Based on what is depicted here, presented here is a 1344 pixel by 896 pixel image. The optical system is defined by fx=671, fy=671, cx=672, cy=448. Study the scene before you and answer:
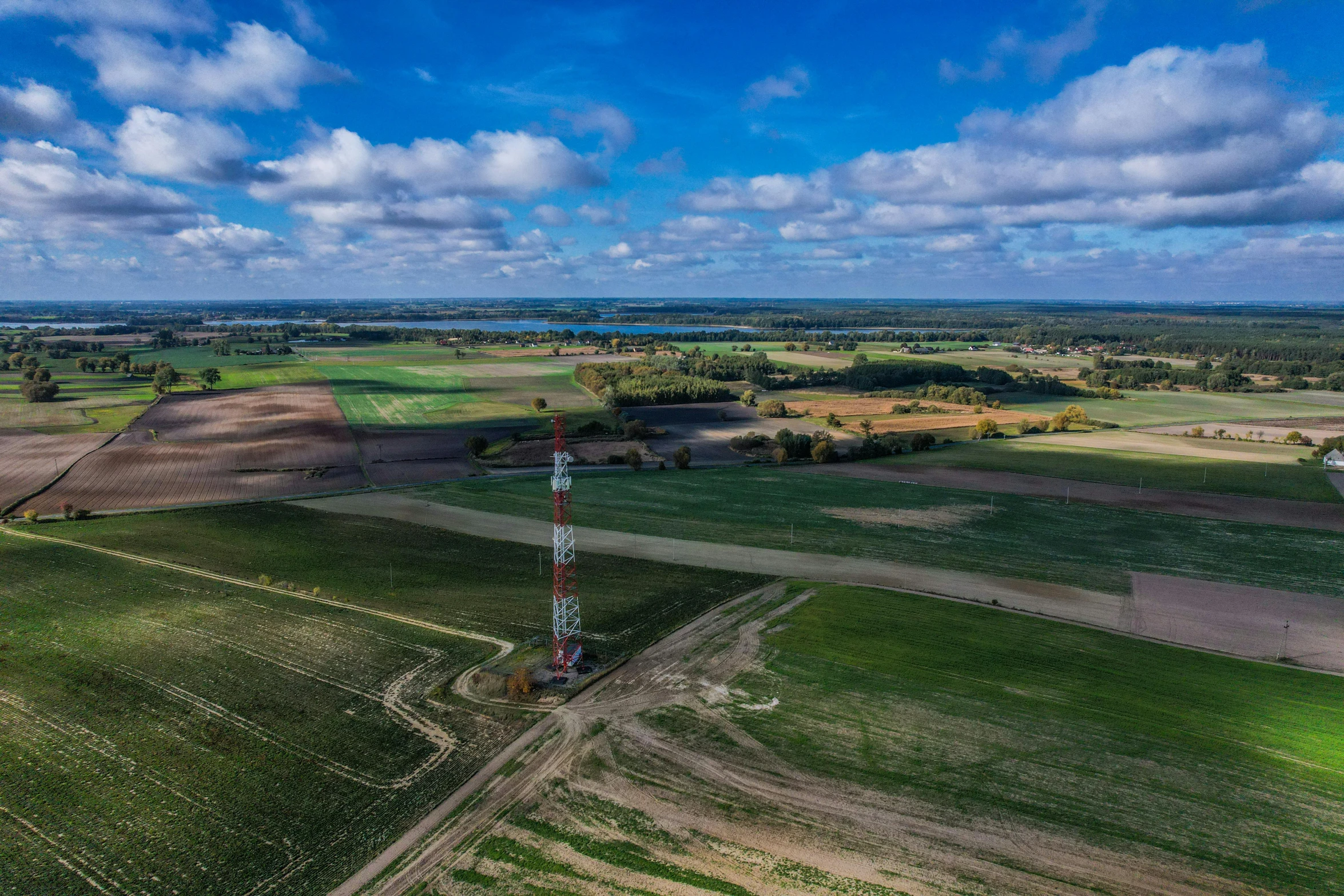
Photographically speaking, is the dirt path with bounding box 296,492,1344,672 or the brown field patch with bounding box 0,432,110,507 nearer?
the dirt path with bounding box 296,492,1344,672

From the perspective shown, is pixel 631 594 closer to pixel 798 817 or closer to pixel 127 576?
pixel 798 817

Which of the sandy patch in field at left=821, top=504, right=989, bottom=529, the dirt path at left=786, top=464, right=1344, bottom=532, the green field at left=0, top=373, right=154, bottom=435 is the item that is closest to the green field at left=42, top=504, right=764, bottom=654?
the sandy patch in field at left=821, top=504, right=989, bottom=529

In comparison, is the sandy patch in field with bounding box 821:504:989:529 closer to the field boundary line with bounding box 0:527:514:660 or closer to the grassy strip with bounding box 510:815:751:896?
the field boundary line with bounding box 0:527:514:660

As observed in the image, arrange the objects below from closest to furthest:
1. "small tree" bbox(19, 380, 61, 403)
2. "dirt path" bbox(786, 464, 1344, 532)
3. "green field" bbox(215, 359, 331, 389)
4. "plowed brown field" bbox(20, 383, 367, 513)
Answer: "dirt path" bbox(786, 464, 1344, 532) < "plowed brown field" bbox(20, 383, 367, 513) < "small tree" bbox(19, 380, 61, 403) < "green field" bbox(215, 359, 331, 389)

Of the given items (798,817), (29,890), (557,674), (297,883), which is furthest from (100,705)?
(798,817)

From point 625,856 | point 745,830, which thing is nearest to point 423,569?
point 625,856

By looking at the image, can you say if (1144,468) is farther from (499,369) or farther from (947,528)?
(499,369)

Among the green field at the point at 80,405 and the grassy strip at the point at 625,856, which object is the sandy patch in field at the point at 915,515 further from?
the green field at the point at 80,405

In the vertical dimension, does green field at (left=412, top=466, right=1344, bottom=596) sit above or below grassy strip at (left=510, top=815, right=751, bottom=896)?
above
